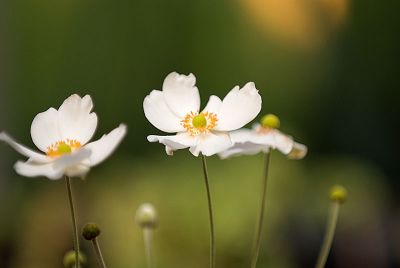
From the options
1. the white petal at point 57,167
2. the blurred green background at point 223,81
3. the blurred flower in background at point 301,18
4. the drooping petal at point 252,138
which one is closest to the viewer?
the white petal at point 57,167

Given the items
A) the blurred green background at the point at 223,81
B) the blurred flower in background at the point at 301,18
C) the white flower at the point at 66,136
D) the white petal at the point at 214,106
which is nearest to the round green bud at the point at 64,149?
the white flower at the point at 66,136

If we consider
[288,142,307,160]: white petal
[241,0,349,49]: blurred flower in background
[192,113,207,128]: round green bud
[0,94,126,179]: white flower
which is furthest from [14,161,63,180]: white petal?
[241,0,349,49]: blurred flower in background

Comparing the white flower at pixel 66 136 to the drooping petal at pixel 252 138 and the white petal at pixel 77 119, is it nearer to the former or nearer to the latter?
the white petal at pixel 77 119

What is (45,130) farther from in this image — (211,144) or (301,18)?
(301,18)

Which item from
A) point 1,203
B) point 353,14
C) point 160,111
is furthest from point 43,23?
point 160,111

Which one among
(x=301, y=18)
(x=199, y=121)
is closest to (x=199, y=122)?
(x=199, y=121)

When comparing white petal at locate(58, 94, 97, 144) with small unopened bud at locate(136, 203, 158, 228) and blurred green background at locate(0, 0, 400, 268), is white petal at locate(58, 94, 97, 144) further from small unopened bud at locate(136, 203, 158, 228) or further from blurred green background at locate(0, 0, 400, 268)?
blurred green background at locate(0, 0, 400, 268)

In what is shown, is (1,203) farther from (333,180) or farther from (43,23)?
(333,180)

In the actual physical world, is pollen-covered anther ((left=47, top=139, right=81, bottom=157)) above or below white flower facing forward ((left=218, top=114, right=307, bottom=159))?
above

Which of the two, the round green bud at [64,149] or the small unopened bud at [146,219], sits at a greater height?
the round green bud at [64,149]
